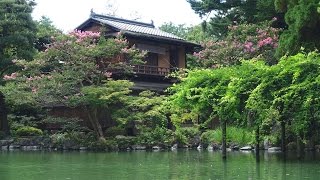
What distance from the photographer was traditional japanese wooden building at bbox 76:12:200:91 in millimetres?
30297

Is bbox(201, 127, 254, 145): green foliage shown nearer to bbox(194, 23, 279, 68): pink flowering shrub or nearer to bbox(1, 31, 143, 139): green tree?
bbox(194, 23, 279, 68): pink flowering shrub

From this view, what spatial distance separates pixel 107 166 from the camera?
15.3m

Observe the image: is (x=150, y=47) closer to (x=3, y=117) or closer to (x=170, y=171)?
(x=3, y=117)

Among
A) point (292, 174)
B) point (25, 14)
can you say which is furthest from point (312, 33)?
point (25, 14)

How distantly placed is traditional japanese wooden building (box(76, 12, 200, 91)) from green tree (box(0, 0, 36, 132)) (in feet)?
11.0

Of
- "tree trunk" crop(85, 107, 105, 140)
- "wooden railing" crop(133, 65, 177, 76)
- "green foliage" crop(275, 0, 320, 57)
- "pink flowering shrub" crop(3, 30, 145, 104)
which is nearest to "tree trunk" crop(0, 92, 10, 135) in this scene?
"pink flowering shrub" crop(3, 30, 145, 104)

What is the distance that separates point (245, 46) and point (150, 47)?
6.82 metres

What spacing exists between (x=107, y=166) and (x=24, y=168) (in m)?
2.40

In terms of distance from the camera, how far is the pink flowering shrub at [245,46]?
88.1 feet

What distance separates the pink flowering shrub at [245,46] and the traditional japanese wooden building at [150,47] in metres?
3.39

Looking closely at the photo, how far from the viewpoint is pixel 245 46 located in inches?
1075

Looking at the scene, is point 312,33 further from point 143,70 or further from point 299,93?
point 143,70

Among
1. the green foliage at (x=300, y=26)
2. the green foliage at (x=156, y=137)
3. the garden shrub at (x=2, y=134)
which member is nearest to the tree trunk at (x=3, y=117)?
the garden shrub at (x=2, y=134)

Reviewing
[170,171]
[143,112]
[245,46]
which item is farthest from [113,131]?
[170,171]
